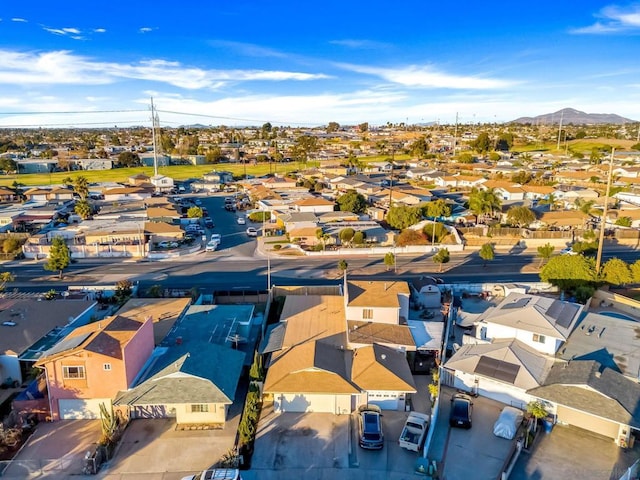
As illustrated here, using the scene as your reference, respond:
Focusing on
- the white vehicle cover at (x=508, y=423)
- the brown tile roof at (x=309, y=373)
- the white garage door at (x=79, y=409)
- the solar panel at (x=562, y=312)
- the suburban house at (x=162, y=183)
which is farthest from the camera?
the suburban house at (x=162, y=183)

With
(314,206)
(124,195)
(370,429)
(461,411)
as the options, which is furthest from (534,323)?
(124,195)

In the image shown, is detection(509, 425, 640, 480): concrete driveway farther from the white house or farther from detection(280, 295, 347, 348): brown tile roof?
detection(280, 295, 347, 348): brown tile roof

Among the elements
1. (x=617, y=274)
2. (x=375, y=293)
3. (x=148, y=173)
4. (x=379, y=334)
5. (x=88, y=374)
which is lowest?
(x=379, y=334)

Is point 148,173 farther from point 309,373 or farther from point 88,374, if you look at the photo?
point 309,373

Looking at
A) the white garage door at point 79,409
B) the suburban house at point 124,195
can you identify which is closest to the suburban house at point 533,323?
the white garage door at point 79,409

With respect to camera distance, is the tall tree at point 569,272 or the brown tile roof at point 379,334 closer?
the brown tile roof at point 379,334

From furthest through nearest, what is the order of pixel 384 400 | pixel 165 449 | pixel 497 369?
1. pixel 497 369
2. pixel 384 400
3. pixel 165 449

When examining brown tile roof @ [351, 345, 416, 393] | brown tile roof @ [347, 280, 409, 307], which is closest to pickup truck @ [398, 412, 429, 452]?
brown tile roof @ [351, 345, 416, 393]

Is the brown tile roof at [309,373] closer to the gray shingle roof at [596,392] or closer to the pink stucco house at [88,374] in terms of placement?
the pink stucco house at [88,374]
